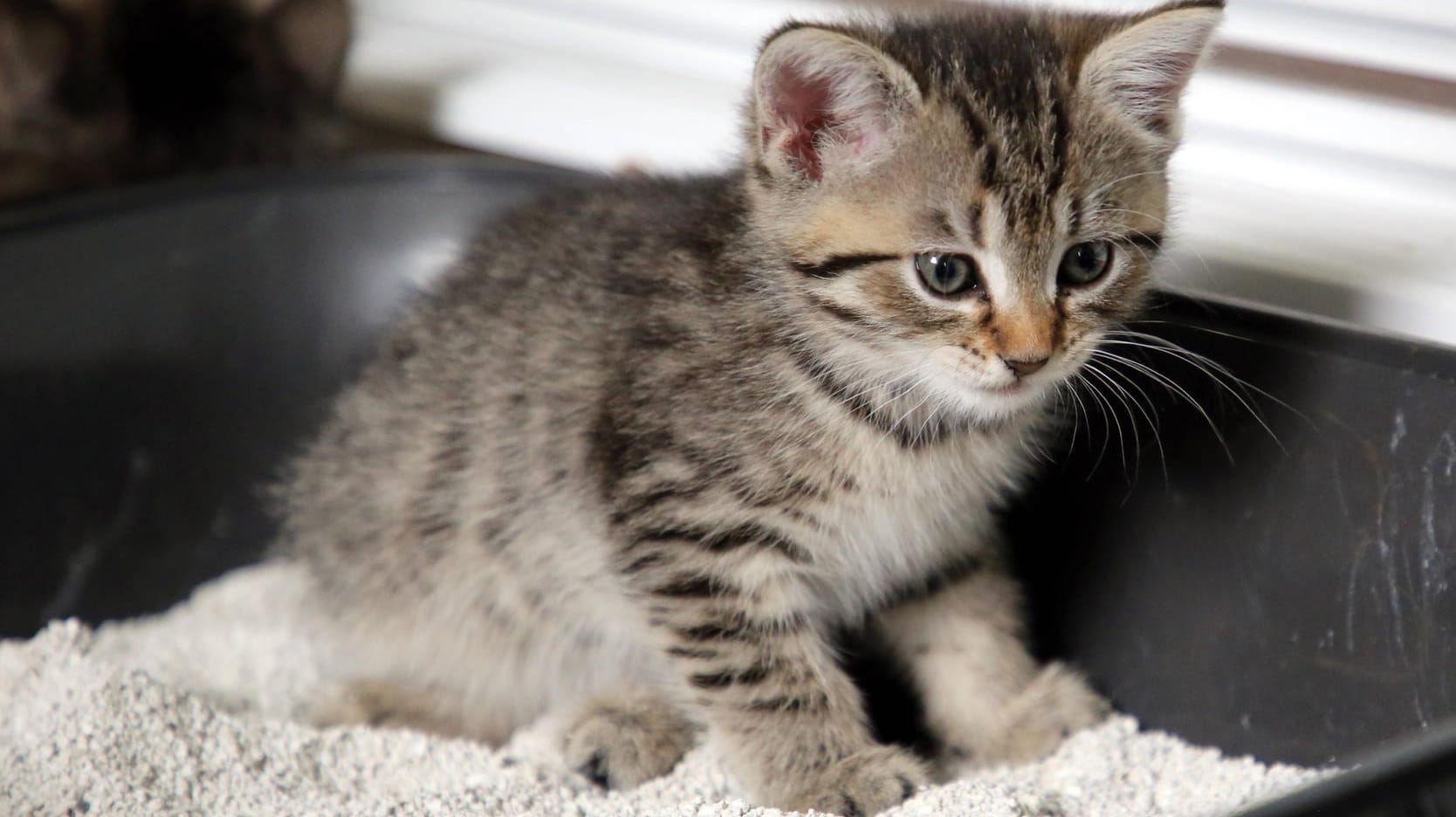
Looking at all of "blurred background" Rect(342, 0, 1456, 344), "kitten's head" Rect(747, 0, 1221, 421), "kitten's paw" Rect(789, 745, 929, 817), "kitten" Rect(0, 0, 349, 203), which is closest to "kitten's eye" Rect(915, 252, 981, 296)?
"kitten's head" Rect(747, 0, 1221, 421)

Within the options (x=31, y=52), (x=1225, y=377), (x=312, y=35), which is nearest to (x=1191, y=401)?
(x=1225, y=377)

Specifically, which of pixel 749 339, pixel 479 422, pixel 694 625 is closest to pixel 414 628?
pixel 479 422

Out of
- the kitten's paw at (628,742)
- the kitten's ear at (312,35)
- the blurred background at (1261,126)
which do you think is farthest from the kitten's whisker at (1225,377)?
the kitten's ear at (312,35)

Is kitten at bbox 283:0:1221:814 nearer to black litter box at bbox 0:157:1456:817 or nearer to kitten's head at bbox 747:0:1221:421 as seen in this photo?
kitten's head at bbox 747:0:1221:421

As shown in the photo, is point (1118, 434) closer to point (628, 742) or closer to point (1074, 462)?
point (1074, 462)

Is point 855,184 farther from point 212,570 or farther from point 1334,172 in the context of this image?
point 212,570

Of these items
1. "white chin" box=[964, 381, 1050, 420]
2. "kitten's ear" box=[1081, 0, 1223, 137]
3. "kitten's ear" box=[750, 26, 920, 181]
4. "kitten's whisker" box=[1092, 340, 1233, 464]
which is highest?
"kitten's ear" box=[1081, 0, 1223, 137]
